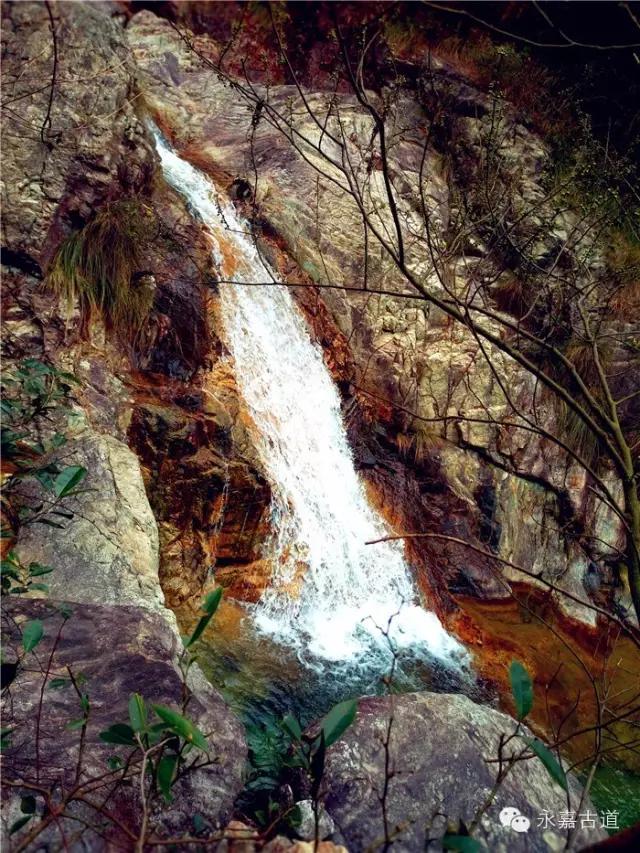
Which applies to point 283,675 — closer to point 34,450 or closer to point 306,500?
point 306,500

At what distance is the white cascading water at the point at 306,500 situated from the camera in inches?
163

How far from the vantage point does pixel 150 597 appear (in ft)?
8.97

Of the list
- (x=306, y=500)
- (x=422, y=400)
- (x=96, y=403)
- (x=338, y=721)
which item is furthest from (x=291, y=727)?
(x=422, y=400)

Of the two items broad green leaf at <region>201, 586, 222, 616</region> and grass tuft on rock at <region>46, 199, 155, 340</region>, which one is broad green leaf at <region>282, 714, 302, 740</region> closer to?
broad green leaf at <region>201, 586, 222, 616</region>

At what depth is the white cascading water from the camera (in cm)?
413

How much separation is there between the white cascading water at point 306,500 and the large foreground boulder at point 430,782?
142cm

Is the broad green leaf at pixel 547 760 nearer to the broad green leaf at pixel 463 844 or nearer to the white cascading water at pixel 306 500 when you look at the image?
the broad green leaf at pixel 463 844

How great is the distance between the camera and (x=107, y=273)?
13.4 ft

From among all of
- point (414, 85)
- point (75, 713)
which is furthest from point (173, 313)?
point (414, 85)

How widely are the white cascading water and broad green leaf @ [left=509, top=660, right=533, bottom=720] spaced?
290 cm

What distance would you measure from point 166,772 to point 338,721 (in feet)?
1.06

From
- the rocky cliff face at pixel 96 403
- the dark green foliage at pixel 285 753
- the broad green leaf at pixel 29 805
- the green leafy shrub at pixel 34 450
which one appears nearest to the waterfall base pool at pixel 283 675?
the dark green foliage at pixel 285 753

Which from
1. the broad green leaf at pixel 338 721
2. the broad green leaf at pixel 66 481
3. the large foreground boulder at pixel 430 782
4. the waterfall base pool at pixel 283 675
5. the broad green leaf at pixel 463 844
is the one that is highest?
the broad green leaf at pixel 338 721
